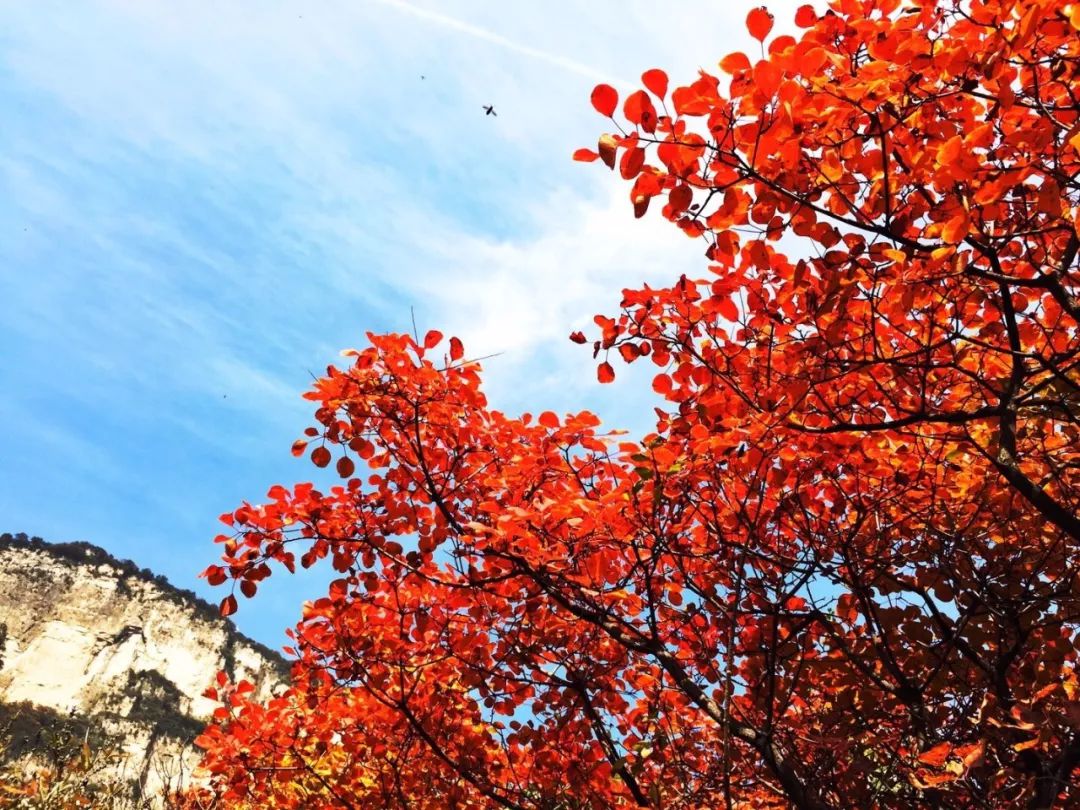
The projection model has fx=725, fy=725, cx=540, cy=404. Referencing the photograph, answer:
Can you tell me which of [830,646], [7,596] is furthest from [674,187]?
[7,596]

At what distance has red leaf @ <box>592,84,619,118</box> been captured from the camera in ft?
8.29

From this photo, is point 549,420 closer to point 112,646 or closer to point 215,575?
point 215,575

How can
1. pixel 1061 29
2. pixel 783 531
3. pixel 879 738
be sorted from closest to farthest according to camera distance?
pixel 1061 29, pixel 879 738, pixel 783 531

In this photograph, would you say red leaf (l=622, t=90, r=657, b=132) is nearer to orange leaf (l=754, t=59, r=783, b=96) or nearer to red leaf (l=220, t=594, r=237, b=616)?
orange leaf (l=754, t=59, r=783, b=96)

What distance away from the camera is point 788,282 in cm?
374

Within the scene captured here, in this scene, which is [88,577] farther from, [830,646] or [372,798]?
[830,646]

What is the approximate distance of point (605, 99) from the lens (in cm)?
254

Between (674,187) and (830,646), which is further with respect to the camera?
(830,646)

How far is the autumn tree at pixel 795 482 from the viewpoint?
272 cm

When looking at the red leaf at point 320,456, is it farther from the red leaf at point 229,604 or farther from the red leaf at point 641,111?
the red leaf at point 641,111

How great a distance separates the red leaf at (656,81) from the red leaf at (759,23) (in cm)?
34

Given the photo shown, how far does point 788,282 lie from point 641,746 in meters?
2.69

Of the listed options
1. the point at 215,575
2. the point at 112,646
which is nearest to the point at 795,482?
the point at 215,575

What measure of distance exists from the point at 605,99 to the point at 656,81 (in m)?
0.18
